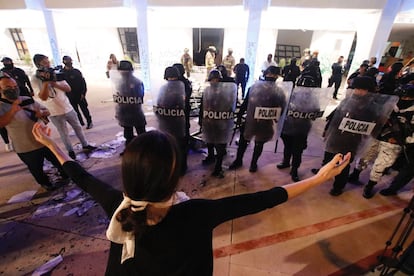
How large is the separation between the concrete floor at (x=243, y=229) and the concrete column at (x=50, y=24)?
9.33 m

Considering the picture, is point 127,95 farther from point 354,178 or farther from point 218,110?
point 354,178

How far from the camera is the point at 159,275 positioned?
837 mm

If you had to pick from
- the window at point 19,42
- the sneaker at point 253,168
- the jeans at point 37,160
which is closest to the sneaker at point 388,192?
the sneaker at point 253,168

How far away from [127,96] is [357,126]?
11.5ft

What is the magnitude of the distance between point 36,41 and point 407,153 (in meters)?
20.9

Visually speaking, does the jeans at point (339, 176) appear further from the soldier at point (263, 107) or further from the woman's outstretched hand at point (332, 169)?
the woman's outstretched hand at point (332, 169)

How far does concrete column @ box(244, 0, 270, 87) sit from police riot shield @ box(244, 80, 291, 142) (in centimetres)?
604

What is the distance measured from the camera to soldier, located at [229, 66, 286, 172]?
303cm

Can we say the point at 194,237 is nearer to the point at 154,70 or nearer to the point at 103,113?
the point at 103,113

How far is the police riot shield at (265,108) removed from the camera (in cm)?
302

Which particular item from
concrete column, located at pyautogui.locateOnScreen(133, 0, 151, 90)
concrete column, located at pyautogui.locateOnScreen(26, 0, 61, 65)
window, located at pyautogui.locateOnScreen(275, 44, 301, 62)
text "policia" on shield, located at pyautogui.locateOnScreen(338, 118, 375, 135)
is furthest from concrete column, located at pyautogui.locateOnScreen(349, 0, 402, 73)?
concrete column, located at pyautogui.locateOnScreen(26, 0, 61, 65)

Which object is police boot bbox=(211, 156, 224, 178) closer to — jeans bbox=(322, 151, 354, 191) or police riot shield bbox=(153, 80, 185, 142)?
police riot shield bbox=(153, 80, 185, 142)

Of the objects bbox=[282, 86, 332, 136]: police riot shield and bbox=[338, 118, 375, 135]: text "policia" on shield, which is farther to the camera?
bbox=[282, 86, 332, 136]: police riot shield

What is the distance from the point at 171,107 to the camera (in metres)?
3.16
